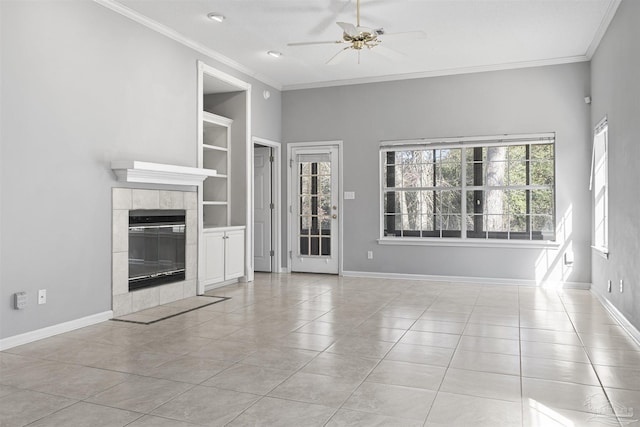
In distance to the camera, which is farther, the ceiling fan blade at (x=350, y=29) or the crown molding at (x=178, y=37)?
the crown molding at (x=178, y=37)

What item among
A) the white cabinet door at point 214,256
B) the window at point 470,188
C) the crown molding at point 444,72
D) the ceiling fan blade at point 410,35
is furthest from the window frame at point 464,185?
the ceiling fan blade at point 410,35

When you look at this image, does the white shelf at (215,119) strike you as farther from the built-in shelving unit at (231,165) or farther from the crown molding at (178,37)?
the crown molding at (178,37)

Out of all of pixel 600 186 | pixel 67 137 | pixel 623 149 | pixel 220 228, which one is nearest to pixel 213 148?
pixel 220 228

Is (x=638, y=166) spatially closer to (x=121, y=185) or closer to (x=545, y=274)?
(x=545, y=274)

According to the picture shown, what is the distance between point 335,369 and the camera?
3141 mm

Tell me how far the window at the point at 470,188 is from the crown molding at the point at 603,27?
44.1 inches

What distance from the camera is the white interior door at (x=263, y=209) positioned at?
308 inches

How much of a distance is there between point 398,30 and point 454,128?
80.9 inches

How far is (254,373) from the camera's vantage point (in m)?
3.05

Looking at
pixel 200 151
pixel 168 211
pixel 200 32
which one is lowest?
pixel 168 211

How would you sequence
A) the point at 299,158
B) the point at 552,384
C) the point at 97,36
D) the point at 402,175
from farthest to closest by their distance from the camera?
1. the point at 299,158
2. the point at 402,175
3. the point at 97,36
4. the point at 552,384

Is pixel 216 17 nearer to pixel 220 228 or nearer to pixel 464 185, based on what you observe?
pixel 220 228

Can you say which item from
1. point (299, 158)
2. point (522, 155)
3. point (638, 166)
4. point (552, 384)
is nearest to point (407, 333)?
point (552, 384)

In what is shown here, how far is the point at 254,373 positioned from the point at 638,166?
3.33 metres
